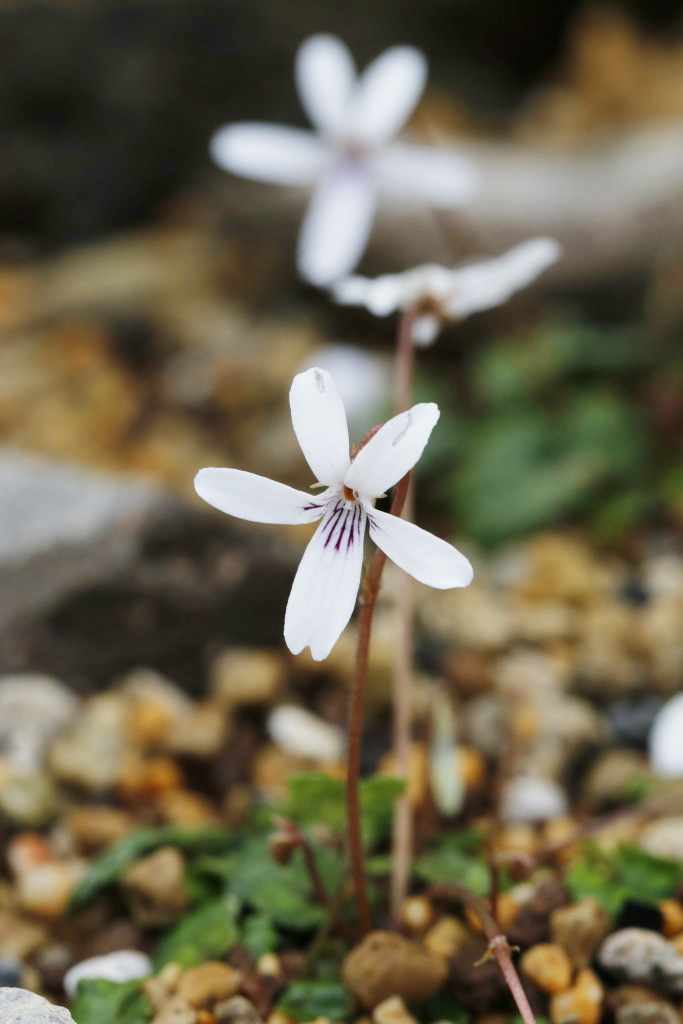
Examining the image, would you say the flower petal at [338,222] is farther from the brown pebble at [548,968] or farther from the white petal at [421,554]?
the brown pebble at [548,968]

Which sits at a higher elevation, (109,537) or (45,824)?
(109,537)

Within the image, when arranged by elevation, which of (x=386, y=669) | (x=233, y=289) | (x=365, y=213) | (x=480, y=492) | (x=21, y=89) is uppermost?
(x=21, y=89)

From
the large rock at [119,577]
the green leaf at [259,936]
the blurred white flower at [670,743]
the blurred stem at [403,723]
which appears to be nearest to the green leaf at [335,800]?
the blurred stem at [403,723]

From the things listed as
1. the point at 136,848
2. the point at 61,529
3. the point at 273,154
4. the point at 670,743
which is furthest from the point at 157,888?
the point at 273,154

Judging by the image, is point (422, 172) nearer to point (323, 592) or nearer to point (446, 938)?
point (323, 592)

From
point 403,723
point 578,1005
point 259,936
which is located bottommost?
point 578,1005

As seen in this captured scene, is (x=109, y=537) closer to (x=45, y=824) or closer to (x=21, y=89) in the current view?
(x=45, y=824)

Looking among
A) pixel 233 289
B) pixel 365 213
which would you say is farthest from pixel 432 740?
pixel 233 289
